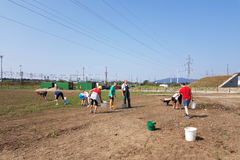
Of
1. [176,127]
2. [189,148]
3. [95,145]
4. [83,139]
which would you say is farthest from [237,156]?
[83,139]

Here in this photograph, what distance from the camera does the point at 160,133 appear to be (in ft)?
22.6

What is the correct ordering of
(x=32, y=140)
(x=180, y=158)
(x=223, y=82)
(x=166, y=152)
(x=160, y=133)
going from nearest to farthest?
(x=180, y=158), (x=166, y=152), (x=32, y=140), (x=160, y=133), (x=223, y=82)

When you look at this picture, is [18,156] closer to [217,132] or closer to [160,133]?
[160,133]

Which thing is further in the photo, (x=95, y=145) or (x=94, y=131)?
(x=94, y=131)

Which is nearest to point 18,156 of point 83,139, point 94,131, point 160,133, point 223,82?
point 83,139

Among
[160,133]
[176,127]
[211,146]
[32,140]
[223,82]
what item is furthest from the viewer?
[223,82]

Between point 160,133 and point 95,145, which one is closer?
point 95,145

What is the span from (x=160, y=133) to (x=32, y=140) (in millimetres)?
5055

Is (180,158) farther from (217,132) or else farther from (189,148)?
(217,132)

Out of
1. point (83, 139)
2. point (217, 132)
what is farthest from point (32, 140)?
point (217, 132)

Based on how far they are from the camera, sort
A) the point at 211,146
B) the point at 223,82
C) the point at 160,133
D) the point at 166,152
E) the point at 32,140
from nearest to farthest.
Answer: the point at 166,152 → the point at 211,146 → the point at 32,140 → the point at 160,133 → the point at 223,82

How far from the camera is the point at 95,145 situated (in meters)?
5.75

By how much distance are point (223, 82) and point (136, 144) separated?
2207 inches

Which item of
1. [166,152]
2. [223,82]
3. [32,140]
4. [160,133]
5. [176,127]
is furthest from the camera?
[223,82]
